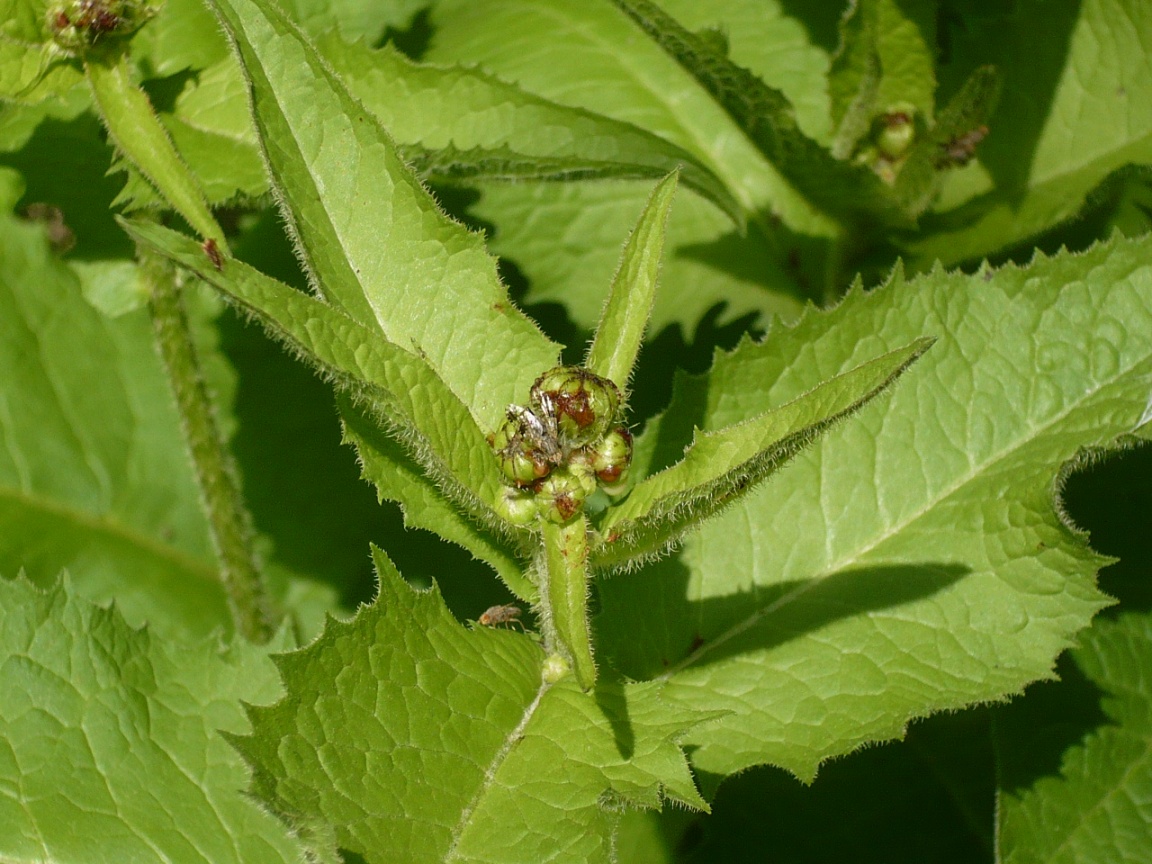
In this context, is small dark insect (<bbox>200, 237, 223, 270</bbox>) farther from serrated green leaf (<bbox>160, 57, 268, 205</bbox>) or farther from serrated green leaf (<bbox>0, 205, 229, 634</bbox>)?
serrated green leaf (<bbox>0, 205, 229, 634</bbox>)

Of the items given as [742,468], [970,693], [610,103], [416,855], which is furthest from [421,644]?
[610,103]

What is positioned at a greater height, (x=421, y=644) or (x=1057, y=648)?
(x=421, y=644)

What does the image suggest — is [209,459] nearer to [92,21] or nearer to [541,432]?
[92,21]

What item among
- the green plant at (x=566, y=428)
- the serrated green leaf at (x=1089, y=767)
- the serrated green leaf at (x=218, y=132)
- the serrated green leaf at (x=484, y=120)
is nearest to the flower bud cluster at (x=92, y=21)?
the green plant at (x=566, y=428)

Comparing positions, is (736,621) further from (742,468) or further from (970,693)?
(742,468)

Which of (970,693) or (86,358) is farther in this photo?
(86,358)

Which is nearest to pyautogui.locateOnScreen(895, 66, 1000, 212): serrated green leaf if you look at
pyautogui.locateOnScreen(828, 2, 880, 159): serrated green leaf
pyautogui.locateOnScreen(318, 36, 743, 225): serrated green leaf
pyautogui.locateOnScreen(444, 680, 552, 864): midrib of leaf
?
pyautogui.locateOnScreen(828, 2, 880, 159): serrated green leaf
